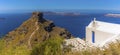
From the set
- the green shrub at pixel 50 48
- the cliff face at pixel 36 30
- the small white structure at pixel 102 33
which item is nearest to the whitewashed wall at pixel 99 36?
the small white structure at pixel 102 33

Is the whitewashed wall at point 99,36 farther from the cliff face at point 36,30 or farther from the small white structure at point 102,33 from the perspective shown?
the cliff face at point 36,30

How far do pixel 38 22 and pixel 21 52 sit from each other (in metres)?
24.6

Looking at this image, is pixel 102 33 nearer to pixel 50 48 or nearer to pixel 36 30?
pixel 50 48

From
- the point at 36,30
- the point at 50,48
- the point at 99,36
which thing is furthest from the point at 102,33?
the point at 36,30

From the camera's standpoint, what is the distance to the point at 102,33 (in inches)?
710

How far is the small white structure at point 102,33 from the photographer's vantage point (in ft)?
53.5

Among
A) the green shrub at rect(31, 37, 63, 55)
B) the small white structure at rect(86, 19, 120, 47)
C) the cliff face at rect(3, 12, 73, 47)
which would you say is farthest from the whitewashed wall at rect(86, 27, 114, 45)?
the cliff face at rect(3, 12, 73, 47)

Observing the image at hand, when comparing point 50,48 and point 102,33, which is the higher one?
point 50,48

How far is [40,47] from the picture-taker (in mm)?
11391

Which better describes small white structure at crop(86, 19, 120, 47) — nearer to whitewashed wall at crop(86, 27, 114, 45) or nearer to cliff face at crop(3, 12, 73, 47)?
whitewashed wall at crop(86, 27, 114, 45)

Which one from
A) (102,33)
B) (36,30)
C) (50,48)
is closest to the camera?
(50,48)

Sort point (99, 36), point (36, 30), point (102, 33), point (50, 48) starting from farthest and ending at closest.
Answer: point (36, 30) < point (99, 36) < point (102, 33) < point (50, 48)

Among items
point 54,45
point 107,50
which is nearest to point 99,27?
point 107,50

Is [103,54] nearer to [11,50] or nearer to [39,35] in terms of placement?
[11,50]
